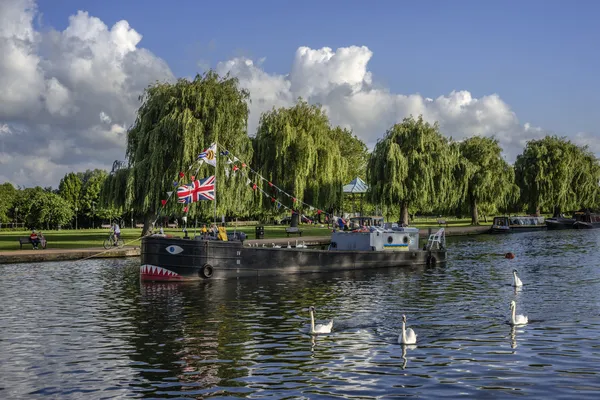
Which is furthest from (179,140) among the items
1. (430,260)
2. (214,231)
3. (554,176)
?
(554,176)

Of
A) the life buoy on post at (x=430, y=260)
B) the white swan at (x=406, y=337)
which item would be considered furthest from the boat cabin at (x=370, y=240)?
the white swan at (x=406, y=337)

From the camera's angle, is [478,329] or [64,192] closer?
[478,329]

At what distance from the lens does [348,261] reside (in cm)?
4112

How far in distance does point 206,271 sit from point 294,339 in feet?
50.9

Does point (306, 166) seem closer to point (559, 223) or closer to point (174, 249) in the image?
point (174, 249)

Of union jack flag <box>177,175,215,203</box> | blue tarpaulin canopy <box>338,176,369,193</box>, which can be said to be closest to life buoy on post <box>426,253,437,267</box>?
union jack flag <box>177,175,215,203</box>

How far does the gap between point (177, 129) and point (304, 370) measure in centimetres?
3726

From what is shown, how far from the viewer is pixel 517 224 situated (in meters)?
94.5

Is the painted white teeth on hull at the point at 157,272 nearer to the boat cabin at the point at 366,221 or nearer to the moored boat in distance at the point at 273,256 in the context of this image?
the moored boat in distance at the point at 273,256

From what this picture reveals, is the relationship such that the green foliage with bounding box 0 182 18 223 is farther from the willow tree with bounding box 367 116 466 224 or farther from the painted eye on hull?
the painted eye on hull

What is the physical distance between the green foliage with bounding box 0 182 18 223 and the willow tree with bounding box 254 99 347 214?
75.2 meters

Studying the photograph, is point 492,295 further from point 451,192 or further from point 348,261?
point 451,192

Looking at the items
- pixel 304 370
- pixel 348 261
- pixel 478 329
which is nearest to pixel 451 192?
pixel 348 261

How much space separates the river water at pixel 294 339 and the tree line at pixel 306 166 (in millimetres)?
7507
